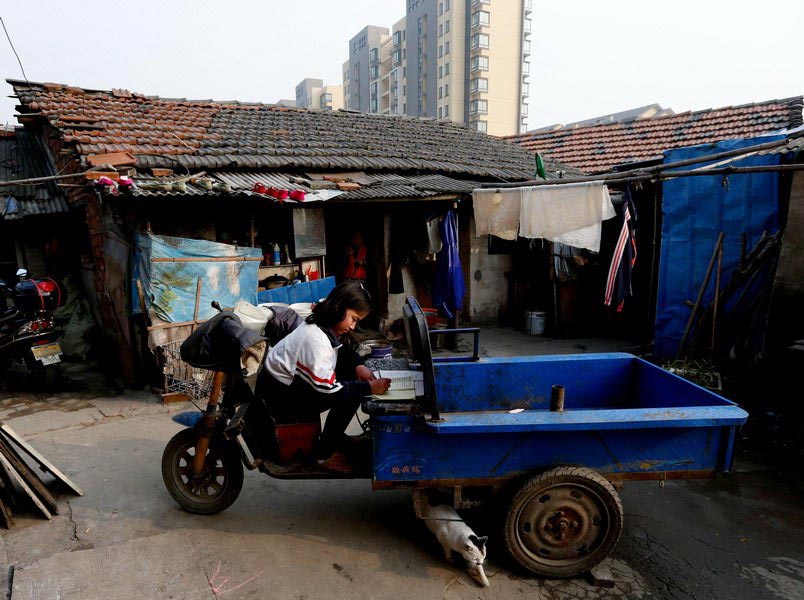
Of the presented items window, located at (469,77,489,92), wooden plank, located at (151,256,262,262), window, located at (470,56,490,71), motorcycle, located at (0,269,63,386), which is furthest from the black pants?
window, located at (470,56,490,71)

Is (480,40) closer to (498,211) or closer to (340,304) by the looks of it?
(498,211)

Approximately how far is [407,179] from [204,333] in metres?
6.00

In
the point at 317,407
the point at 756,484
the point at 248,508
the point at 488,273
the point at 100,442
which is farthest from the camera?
the point at 488,273

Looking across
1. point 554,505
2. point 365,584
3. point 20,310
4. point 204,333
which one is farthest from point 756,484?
point 20,310

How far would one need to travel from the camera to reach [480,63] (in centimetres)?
4834

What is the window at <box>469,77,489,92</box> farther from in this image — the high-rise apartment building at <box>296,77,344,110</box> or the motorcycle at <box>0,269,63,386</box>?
the motorcycle at <box>0,269,63,386</box>

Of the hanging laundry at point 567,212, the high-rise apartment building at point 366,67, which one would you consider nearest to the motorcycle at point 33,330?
the hanging laundry at point 567,212

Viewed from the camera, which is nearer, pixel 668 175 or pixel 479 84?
pixel 668 175

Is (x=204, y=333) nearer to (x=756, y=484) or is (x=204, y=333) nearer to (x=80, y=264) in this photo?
(x=756, y=484)

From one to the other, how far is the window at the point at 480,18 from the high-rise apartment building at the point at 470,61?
0.09 meters

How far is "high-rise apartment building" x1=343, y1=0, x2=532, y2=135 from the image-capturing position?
159 feet

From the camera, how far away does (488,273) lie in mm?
10328

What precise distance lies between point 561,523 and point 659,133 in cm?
1304

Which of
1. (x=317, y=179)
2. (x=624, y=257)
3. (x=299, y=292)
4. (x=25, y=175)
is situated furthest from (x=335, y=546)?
(x=25, y=175)
